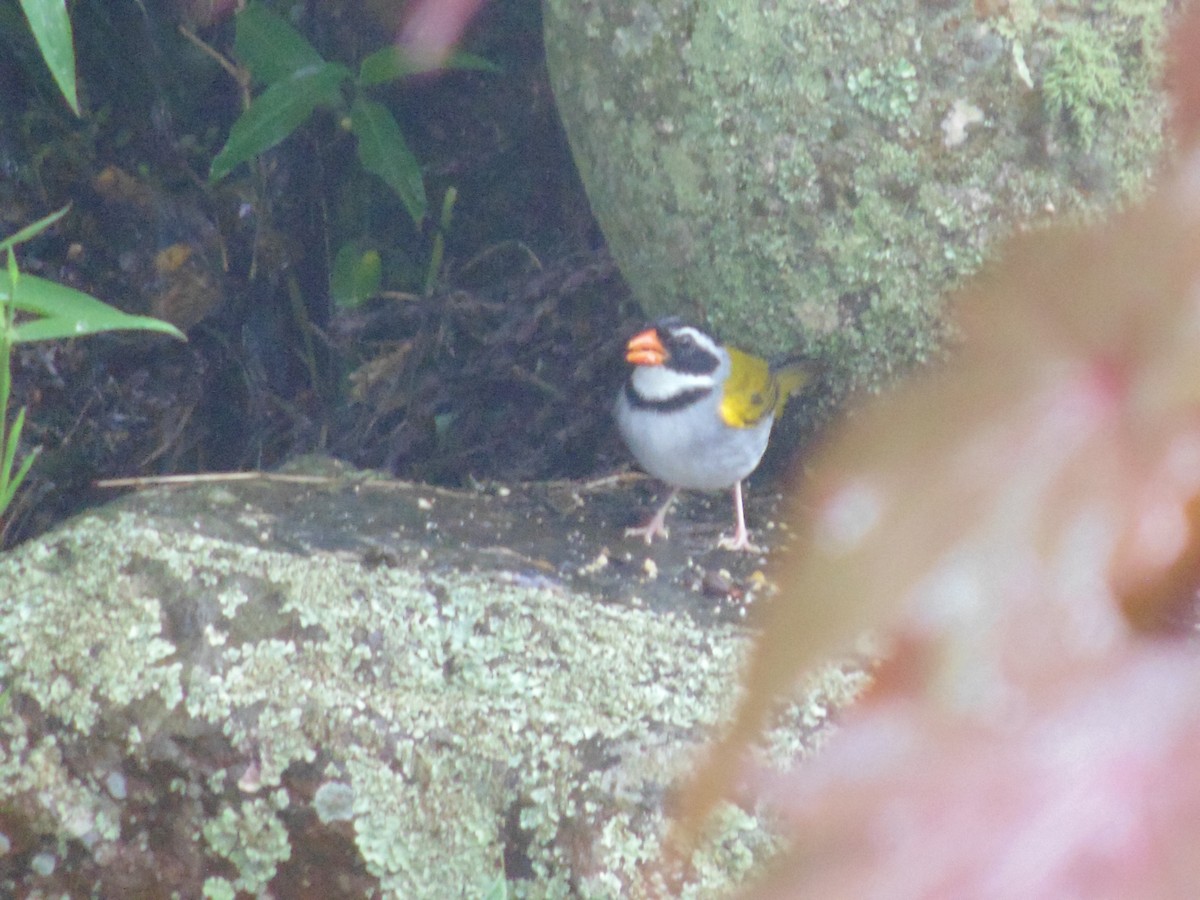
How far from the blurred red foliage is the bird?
249 cm

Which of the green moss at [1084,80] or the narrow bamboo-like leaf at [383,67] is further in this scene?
the narrow bamboo-like leaf at [383,67]

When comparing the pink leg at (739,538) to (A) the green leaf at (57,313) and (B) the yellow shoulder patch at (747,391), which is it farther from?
(A) the green leaf at (57,313)

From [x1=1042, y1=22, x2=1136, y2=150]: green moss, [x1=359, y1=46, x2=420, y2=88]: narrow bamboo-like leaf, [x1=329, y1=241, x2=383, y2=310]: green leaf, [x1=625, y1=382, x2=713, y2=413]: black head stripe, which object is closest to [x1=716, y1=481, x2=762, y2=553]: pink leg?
[x1=625, y1=382, x2=713, y2=413]: black head stripe

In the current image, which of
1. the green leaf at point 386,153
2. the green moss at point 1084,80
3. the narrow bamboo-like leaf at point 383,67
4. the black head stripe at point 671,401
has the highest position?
the green moss at point 1084,80

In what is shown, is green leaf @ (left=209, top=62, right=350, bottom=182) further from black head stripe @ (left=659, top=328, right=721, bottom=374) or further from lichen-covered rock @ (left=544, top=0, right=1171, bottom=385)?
black head stripe @ (left=659, top=328, right=721, bottom=374)

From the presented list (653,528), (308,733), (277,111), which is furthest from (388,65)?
(308,733)

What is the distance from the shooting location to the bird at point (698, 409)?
9.66 feet

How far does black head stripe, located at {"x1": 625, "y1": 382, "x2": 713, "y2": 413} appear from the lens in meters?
3.16

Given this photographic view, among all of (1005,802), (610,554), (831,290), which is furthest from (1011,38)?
(1005,802)

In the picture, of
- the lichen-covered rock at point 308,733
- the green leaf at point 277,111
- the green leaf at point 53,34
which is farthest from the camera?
the green leaf at point 277,111

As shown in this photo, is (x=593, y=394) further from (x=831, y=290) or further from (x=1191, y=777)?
(x=1191, y=777)

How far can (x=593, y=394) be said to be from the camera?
3.66 m

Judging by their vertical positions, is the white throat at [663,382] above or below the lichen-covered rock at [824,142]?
below

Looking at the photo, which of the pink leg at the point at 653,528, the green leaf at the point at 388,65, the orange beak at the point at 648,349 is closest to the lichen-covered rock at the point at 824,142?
the orange beak at the point at 648,349
